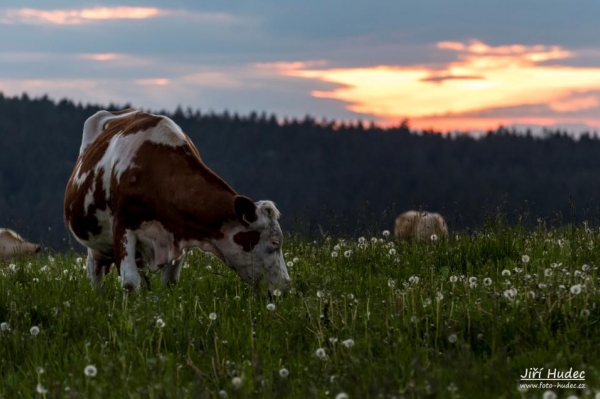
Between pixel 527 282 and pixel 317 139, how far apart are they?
12028 centimetres

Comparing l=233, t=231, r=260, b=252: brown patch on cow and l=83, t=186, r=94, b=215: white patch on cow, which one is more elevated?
l=83, t=186, r=94, b=215: white patch on cow

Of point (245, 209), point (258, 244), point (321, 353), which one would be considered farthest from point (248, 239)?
point (321, 353)

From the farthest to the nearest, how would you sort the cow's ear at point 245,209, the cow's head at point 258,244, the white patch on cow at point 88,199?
1. the white patch on cow at point 88,199
2. the cow's head at point 258,244
3. the cow's ear at point 245,209

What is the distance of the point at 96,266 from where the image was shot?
11.4m

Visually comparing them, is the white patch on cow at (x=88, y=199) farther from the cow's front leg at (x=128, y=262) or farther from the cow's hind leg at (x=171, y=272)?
the cow's hind leg at (x=171, y=272)

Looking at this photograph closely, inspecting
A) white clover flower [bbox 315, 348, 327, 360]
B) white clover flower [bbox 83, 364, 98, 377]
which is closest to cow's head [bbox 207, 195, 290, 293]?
white clover flower [bbox 315, 348, 327, 360]

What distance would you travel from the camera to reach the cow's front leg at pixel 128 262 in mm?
9680

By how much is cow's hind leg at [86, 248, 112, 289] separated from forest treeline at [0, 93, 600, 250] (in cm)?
8303

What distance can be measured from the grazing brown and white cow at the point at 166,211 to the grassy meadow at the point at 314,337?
0.34 metres

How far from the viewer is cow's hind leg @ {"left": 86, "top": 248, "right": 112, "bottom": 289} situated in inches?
448

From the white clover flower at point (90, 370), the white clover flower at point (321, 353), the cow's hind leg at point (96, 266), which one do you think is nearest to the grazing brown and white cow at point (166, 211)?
the cow's hind leg at point (96, 266)

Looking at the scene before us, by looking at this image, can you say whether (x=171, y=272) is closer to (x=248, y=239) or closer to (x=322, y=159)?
(x=248, y=239)

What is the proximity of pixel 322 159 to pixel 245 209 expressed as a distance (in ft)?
372

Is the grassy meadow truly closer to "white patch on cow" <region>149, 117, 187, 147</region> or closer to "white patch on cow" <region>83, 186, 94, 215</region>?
"white patch on cow" <region>83, 186, 94, 215</region>
